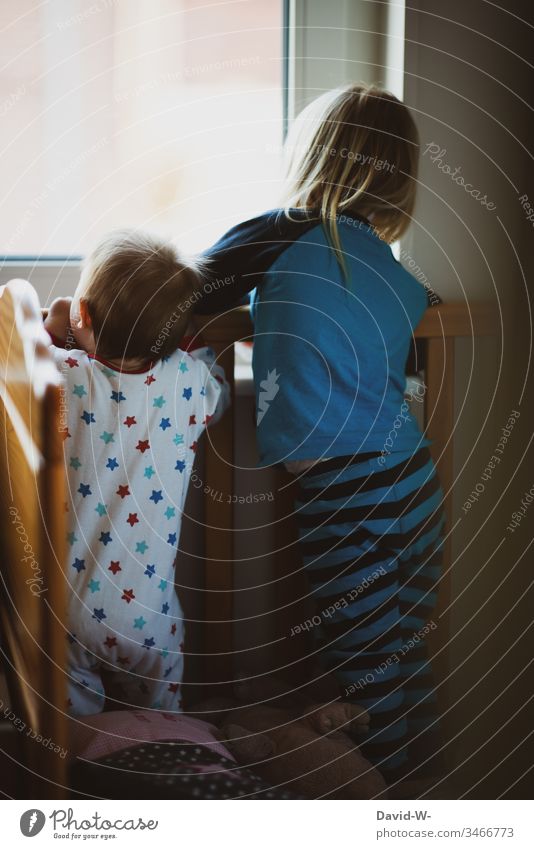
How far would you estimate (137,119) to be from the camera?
3.19 feet

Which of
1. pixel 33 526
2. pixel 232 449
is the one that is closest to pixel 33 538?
pixel 33 526

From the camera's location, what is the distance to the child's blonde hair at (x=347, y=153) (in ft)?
2.79

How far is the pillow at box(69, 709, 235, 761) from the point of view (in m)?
0.78

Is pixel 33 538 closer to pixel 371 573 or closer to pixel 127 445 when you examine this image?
pixel 127 445

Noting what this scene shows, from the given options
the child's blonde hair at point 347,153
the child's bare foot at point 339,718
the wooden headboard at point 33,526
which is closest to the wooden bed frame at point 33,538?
the wooden headboard at point 33,526

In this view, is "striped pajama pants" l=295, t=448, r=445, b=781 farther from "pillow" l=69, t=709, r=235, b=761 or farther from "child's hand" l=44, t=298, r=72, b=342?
"child's hand" l=44, t=298, r=72, b=342

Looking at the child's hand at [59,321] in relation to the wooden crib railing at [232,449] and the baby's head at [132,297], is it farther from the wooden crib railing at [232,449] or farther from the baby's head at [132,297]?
the wooden crib railing at [232,449]

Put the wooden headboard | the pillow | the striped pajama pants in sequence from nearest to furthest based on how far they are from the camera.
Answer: the wooden headboard < the pillow < the striped pajama pants

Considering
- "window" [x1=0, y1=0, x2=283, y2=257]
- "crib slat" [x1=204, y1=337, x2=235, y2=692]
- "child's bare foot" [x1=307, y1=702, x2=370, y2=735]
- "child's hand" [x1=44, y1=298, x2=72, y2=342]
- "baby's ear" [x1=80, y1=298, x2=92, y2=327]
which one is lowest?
"child's bare foot" [x1=307, y1=702, x2=370, y2=735]

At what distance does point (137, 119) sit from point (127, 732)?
2.03 feet

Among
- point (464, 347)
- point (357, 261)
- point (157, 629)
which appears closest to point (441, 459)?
point (464, 347)

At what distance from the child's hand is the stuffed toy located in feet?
1.32

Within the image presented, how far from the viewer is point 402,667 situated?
93 centimetres

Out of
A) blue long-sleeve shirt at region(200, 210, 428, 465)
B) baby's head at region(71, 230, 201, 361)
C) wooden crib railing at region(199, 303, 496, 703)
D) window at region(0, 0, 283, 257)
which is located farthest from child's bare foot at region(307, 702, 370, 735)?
window at region(0, 0, 283, 257)
